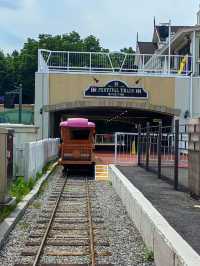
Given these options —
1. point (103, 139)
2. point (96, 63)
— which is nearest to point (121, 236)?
point (96, 63)

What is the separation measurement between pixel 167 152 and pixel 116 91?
24.0 meters

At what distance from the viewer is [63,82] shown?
135 ft

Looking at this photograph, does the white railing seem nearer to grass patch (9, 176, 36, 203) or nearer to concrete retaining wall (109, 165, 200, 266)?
grass patch (9, 176, 36, 203)

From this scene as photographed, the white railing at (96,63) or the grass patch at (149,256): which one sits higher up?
the white railing at (96,63)

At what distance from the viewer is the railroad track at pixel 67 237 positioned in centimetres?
998

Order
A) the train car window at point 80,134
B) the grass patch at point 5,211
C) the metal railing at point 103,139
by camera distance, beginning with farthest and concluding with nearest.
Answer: the metal railing at point 103,139
the train car window at point 80,134
the grass patch at point 5,211

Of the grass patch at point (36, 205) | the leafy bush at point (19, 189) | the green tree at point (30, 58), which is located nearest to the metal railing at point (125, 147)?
the leafy bush at point (19, 189)

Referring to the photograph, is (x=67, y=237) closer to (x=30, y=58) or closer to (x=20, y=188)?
(x=20, y=188)

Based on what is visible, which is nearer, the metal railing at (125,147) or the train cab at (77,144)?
the metal railing at (125,147)

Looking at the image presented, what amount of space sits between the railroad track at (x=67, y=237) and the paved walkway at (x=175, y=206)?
4.05ft

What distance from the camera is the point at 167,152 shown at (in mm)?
17906

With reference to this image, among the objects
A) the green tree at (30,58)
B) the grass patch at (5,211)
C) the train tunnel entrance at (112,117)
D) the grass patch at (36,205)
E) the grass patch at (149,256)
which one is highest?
the green tree at (30,58)

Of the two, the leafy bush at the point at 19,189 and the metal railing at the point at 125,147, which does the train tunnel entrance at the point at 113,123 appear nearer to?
the metal railing at the point at 125,147

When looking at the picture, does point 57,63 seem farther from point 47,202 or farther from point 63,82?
point 47,202
